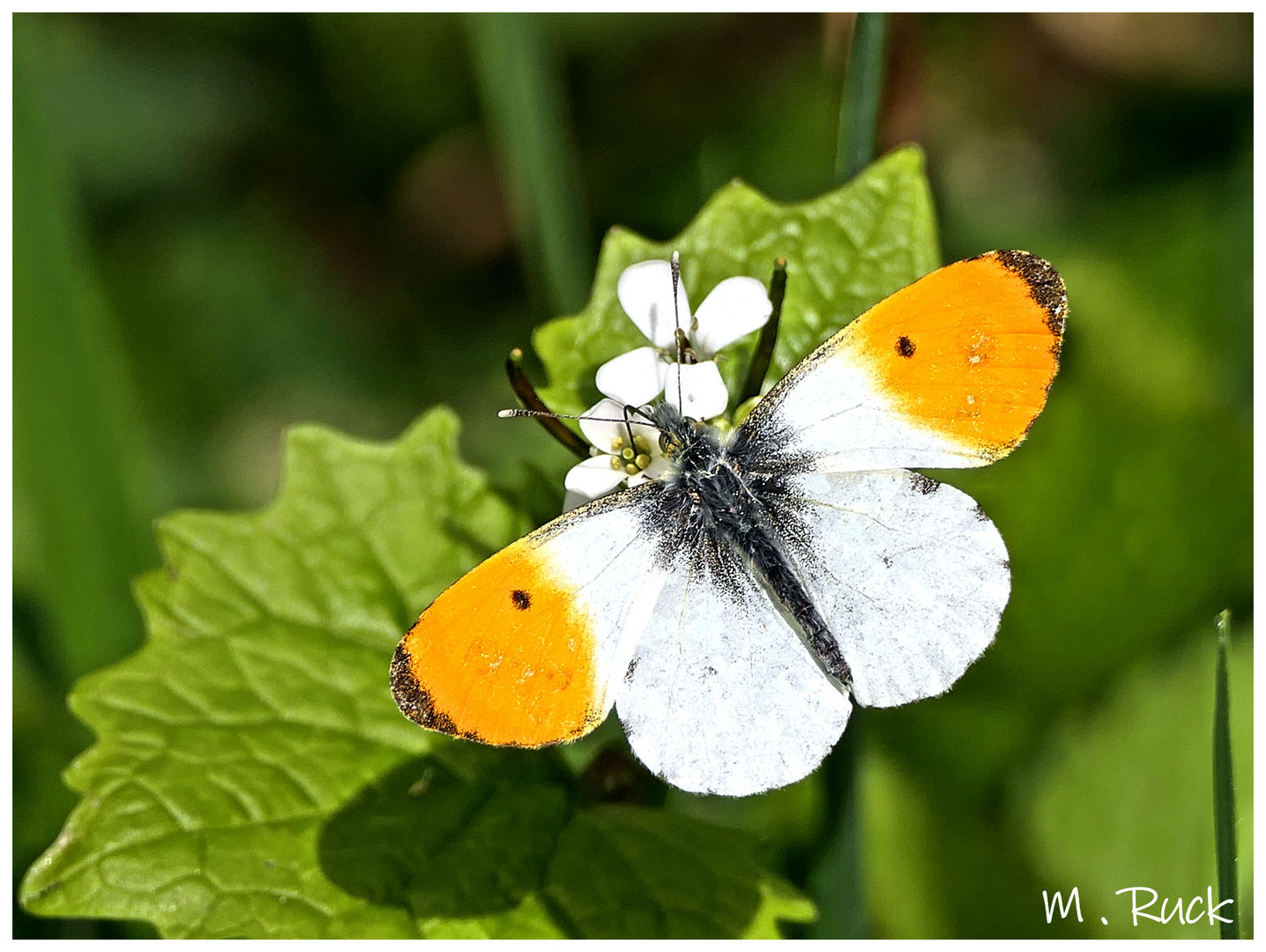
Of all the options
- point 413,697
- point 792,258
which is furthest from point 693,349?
point 413,697

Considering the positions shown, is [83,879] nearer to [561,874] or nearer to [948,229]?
[561,874]

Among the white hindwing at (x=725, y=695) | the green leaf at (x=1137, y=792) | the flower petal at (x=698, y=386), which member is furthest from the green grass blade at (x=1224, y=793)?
the flower petal at (x=698, y=386)

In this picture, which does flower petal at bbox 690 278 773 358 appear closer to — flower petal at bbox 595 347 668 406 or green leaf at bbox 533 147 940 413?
flower petal at bbox 595 347 668 406

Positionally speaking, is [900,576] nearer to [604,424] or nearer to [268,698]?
[604,424]

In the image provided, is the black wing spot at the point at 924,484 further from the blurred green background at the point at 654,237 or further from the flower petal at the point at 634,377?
the blurred green background at the point at 654,237

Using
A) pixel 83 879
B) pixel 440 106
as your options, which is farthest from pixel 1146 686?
pixel 440 106
